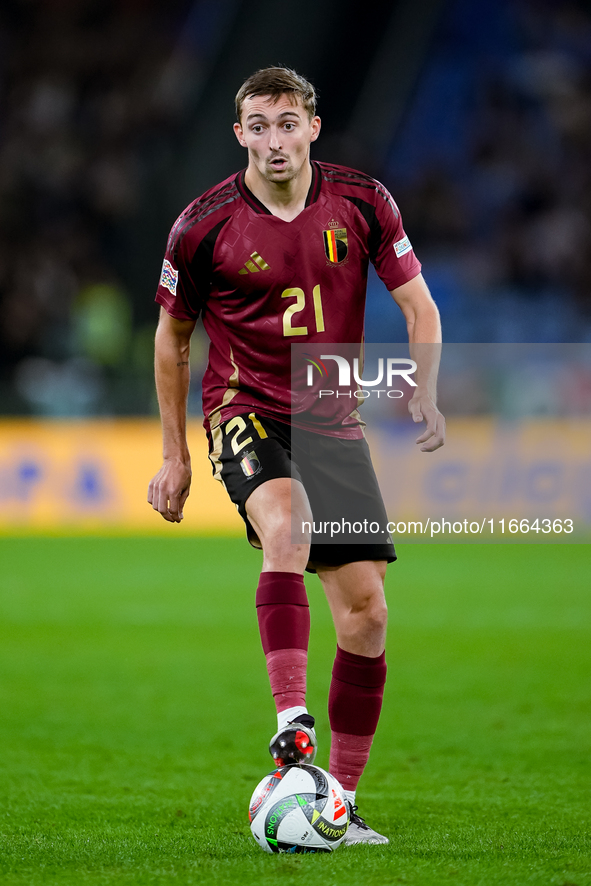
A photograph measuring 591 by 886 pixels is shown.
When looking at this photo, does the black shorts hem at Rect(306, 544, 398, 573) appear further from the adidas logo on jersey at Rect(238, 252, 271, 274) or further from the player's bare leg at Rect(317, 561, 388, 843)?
the adidas logo on jersey at Rect(238, 252, 271, 274)

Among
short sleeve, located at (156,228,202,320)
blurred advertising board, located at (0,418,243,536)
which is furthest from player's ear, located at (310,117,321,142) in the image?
blurred advertising board, located at (0,418,243,536)

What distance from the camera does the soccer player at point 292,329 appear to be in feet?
12.3

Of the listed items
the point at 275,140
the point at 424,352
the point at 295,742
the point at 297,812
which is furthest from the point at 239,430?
the point at 297,812

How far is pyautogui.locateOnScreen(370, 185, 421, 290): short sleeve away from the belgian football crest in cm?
12

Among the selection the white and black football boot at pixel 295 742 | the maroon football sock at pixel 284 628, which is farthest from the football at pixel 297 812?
the maroon football sock at pixel 284 628

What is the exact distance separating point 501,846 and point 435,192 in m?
14.8

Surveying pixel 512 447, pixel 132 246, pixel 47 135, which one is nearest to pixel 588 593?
pixel 512 447

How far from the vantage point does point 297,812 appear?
3.35 meters

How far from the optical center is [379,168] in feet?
58.9

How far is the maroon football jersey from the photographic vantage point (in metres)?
3.80

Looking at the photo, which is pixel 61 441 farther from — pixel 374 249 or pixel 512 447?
pixel 374 249

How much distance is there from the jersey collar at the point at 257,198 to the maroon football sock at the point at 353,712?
4.76 ft

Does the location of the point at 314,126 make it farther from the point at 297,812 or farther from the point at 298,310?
the point at 297,812

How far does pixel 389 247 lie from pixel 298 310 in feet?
1.32
